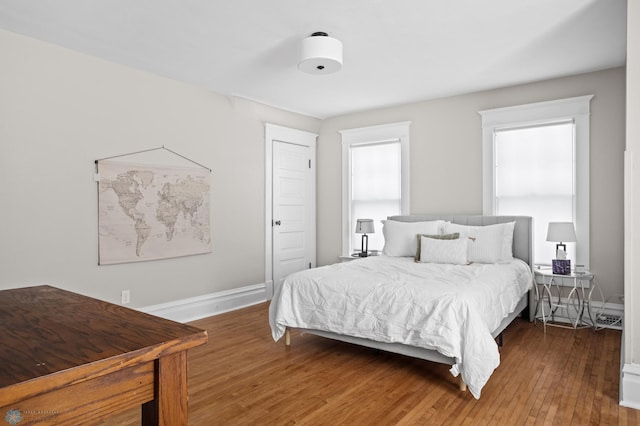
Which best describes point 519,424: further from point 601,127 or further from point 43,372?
point 601,127

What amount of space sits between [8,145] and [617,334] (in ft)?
18.4

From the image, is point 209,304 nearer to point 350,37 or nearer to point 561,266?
point 350,37

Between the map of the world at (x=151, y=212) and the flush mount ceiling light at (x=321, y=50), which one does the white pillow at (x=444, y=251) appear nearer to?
the flush mount ceiling light at (x=321, y=50)

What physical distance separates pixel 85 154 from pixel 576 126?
16.0ft

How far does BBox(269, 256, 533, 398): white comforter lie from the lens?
8.74ft

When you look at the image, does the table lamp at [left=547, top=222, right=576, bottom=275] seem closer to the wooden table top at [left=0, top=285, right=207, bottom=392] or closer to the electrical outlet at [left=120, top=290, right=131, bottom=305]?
the wooden table top at [left=0, top=285, right=207, bottom=392]

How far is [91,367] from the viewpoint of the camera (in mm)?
816

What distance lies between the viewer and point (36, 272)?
3.41 metres

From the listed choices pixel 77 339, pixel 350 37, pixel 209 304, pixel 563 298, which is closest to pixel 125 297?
pixel 209 304

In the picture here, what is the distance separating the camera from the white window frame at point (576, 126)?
4277 mm

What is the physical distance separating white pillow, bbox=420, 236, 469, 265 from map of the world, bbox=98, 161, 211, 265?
8.10 feet

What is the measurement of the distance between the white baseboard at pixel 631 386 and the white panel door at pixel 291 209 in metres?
3.99

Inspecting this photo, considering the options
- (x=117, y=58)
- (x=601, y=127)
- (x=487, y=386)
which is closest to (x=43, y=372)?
(x=487, y=386)

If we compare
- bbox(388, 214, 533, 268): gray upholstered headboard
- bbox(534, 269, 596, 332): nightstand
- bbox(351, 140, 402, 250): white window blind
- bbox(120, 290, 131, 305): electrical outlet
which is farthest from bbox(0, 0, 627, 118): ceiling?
bbox(120, 290, 131, 305): electrical outlet
